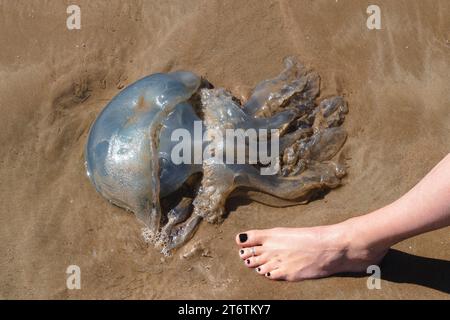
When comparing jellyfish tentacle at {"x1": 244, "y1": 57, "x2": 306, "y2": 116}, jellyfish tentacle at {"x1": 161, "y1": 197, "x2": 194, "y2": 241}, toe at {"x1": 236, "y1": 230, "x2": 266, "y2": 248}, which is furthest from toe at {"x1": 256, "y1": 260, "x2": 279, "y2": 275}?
jellyfish tentacle at {"x1": 244, "y1": 57, "x2": 306, "y2": 116}

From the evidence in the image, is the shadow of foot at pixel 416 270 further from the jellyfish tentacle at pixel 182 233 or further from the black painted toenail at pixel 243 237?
the jellyfish tentacle at pixel 182 233

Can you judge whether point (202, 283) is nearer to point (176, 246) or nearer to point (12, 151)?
point (176, 246)

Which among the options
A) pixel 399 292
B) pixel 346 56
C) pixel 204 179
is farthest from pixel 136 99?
pixel 399 292

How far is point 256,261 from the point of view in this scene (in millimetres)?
3254

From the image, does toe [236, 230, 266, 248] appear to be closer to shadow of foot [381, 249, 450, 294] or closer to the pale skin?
the pale skin

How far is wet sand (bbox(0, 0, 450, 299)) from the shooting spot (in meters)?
3.20

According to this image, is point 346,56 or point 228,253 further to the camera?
point 346,56

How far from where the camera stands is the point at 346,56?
3646 mm

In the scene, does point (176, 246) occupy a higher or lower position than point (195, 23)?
lower

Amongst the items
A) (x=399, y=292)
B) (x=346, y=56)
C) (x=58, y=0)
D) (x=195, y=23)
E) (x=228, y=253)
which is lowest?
(x=399, y=292)

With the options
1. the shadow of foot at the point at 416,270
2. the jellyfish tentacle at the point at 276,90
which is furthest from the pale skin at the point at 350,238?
the jellyfish tentacle at the point at 276,90

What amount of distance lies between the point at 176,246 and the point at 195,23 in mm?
1503

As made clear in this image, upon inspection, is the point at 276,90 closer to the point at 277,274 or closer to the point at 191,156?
the point at 191,156

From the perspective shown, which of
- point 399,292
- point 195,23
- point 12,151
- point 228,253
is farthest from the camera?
point 195,23
